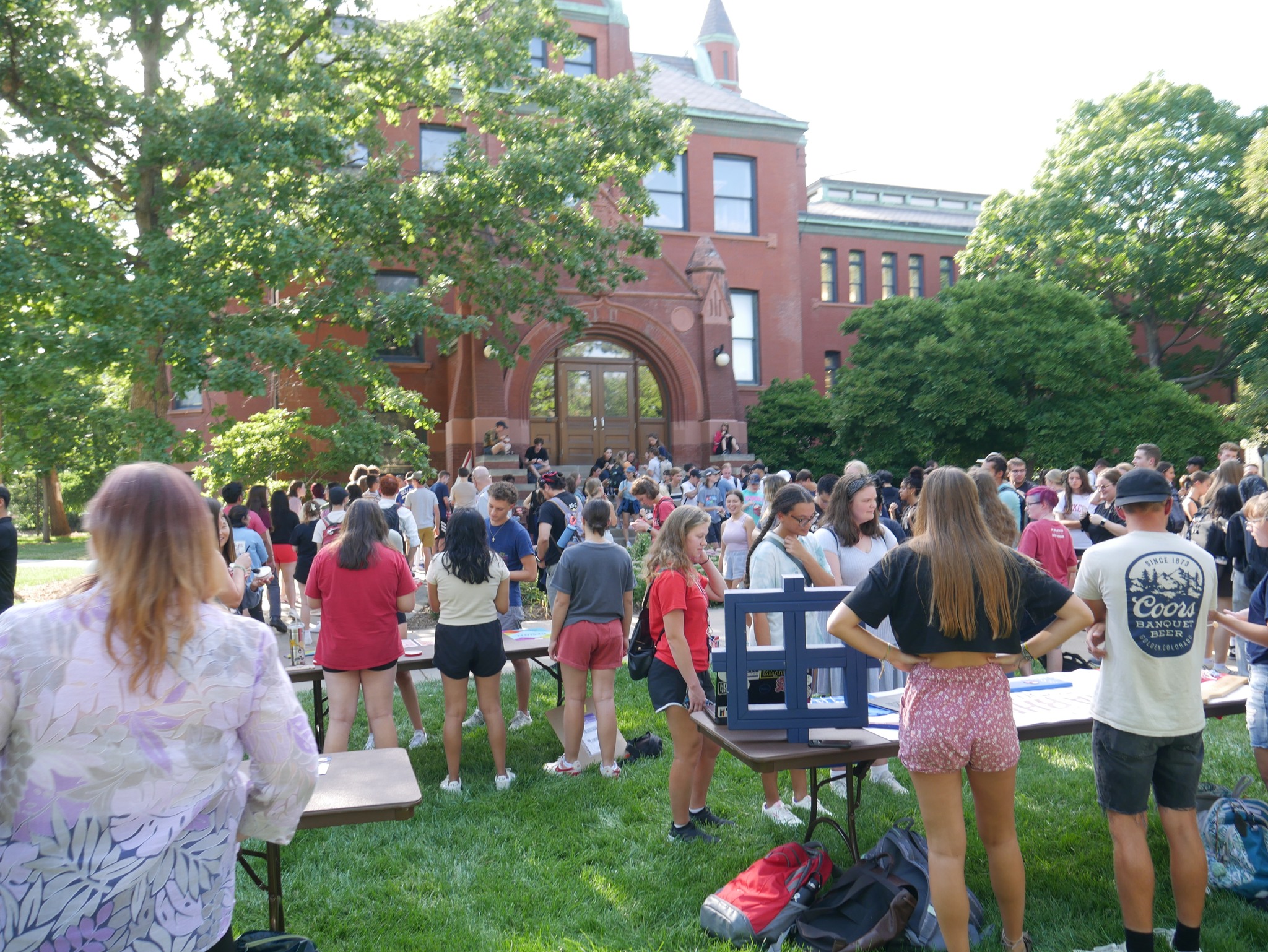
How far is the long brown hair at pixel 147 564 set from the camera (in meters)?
2.18

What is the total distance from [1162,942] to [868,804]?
6.38 ft

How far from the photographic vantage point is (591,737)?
6852 millimetres

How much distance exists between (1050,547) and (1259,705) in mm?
3651

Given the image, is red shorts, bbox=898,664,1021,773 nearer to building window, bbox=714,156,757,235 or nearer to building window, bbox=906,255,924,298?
building window, bbox=714,156,757,235

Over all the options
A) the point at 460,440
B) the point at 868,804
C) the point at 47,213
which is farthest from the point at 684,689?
the point at 460,440

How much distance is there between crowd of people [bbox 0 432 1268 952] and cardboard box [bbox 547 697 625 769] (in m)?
0.16

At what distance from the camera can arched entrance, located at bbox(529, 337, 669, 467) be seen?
25641 mm

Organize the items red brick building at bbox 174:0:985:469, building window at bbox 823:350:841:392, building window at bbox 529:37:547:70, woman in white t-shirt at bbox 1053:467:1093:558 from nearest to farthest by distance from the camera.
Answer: woman in white t-shirt at bbox 1053:467:1093:558
red brick building at bbox 174:0:985:469
building window at bbox 529:37:547:70
building window at bbox 823:350:841:392

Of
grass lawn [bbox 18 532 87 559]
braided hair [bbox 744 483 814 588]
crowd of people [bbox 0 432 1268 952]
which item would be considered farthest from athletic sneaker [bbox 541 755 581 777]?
grass lawn [bbox 18 532 87 559]

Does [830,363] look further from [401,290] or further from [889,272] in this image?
[401,290]

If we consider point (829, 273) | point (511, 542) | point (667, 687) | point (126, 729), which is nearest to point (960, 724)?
point (667, 687)

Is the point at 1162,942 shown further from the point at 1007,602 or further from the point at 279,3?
the point at 279,3

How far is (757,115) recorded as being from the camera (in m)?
29.2

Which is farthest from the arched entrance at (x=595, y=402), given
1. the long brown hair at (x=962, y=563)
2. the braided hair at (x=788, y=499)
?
the long brown hair at (x=962, y=563)
